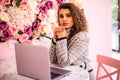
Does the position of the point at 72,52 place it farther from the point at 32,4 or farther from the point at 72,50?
the point at 32,4

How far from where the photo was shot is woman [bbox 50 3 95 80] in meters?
1.39

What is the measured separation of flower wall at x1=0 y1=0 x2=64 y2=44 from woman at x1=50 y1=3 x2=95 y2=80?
41cm

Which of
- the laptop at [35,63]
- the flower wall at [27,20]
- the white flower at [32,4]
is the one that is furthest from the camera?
the white flower at [32,4]

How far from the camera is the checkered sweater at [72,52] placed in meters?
1.39

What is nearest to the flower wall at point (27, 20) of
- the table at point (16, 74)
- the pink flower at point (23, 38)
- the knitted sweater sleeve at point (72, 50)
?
the pink flower at point (23, 38)

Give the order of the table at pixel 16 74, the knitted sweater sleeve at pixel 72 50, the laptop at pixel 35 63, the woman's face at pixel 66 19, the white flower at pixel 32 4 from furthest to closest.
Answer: the white flower at pixel 32 4 → the woman's face at pixel 66 19 → the knitted sweater sleeve at pixel 72 50 → the table at pixel 16 74 → the laptop at pixel 35 63

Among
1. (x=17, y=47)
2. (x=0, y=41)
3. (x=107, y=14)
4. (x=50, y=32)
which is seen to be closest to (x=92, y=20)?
(x=107, y=14)

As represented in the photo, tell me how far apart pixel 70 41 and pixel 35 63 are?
43 centimetres

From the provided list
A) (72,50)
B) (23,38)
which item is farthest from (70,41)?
(23,38)

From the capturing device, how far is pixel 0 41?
1.76 metres

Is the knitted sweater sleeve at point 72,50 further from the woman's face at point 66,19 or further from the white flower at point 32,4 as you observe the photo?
the white flower at point 32,4

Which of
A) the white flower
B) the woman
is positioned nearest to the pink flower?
the white flower

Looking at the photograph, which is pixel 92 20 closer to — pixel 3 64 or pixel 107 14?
pixel 107 14

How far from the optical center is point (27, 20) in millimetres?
1888
